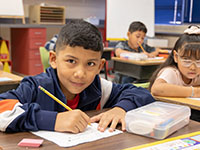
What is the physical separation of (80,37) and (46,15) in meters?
5.50

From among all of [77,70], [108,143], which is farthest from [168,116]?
[77,70]

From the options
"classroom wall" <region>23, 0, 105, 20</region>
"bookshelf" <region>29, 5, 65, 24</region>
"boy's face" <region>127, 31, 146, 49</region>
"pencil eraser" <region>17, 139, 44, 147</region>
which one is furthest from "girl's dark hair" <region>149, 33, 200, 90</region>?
"classroom wall" <region>23, 0, 105, 20</region>

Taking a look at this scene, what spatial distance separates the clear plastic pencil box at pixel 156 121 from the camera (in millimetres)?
999

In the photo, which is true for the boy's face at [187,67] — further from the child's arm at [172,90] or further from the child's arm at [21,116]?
the child's arm at [21,116]

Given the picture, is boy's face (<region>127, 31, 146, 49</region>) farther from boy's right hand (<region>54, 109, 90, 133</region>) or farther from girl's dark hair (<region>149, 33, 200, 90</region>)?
boy's right hand (<region>54, 109, 90, 133</region>)

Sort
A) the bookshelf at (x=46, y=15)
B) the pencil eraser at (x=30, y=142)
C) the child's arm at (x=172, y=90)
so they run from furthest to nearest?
the bookshelf at (x=46, y=15) → the child's arm at (x=172, y=90) → the pencil eraser at (x=30, y=142)

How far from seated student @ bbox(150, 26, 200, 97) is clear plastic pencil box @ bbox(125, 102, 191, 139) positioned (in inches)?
30.2

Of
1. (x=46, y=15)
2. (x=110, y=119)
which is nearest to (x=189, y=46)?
(x=110, y=119)

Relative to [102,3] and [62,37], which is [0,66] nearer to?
[62,37]

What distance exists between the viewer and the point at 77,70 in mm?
1153

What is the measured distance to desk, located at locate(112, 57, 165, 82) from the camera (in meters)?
3.81

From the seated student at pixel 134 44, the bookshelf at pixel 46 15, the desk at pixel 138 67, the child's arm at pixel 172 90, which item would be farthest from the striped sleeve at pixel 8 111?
the bookshelf at pixel 46 15

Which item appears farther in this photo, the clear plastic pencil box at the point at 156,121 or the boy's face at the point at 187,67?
the boy's face at the point at 187,67

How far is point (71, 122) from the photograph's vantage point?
1002 mm
